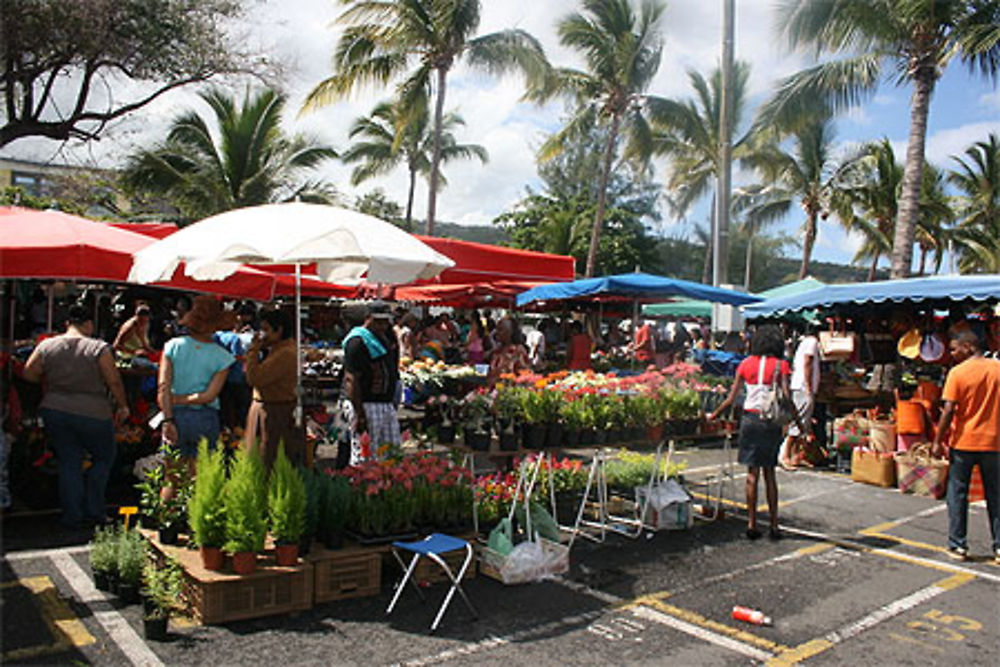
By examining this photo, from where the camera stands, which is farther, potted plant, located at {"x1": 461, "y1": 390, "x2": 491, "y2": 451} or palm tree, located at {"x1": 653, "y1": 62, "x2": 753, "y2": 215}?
palm tree, located at {"x1": 653, "y1": 62, "x2": 753, "y2": 215}

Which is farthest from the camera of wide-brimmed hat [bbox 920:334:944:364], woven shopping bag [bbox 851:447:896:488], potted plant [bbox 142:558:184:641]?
wide-brimmed hat [bbox 920:334:944:364]

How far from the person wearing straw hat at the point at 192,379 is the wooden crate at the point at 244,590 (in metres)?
1.18

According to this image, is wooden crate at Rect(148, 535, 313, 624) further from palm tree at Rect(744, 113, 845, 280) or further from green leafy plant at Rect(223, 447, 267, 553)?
palm tree at Rect(744, 113, 845, 280)

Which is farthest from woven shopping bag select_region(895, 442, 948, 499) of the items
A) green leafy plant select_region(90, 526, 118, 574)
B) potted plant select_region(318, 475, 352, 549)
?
green leafy plant select_region(90, 526, 118, 574)

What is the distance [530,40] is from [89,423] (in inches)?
697

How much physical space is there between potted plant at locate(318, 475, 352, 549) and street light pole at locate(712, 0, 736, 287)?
35.9 ft

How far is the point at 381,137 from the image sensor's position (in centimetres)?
3428

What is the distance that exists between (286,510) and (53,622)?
1.40 meters

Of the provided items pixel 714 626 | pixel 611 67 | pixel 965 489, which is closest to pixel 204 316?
pixel 714 626

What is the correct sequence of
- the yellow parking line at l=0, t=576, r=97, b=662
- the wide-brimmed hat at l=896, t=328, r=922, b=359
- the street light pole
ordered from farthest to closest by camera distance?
the street light pole < the wide-brimmed hat at l=896, t=328, r=922, b=359 < the yellow parking line at l=0, t=576, r=97, b=662

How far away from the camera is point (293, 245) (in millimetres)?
4617

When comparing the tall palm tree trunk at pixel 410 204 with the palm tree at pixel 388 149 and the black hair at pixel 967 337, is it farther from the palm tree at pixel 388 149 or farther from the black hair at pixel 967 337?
the black hair at pixel 967 337

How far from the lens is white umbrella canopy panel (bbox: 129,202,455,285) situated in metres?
4.64

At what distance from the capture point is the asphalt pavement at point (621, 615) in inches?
157
